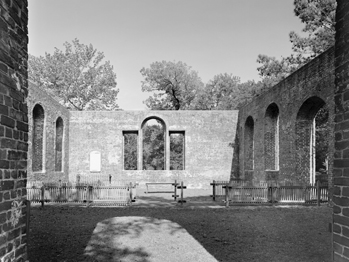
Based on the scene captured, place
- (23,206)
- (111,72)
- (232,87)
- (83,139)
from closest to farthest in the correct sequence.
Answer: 1. (23,206)
2. (83,139)
3. (111,72)
4. (232,87)

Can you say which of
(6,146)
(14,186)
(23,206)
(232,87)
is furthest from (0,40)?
(232,87)

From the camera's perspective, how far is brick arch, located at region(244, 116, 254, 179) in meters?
17.8

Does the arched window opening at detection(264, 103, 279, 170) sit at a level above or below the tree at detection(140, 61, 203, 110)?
below

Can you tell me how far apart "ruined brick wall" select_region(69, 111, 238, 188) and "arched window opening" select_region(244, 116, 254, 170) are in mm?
1283

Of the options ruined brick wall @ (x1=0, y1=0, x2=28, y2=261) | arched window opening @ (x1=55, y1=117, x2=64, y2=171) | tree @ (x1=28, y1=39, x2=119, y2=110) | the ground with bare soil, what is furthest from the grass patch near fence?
tree @ (x1=28, y1=39, x2=119, y2=110)

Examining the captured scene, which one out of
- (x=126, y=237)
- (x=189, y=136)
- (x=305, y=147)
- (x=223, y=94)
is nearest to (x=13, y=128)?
(x=126, y=237)

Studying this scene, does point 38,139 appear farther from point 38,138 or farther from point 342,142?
point 342,142

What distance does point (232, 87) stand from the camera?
3828 centimetres

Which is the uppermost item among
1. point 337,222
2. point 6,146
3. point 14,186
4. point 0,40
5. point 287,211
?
point 0,40

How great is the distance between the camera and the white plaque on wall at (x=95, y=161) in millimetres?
18578

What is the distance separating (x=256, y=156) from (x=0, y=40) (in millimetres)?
14954

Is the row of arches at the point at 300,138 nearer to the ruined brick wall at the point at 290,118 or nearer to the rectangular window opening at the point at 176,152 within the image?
the ruined brick wall at the point at 290,118

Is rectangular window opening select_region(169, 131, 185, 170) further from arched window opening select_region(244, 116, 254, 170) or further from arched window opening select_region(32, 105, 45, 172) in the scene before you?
arched window opening select_region(32, 105, 45, 172)

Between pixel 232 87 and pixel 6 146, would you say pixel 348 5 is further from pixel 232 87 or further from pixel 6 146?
pixel 232 87
